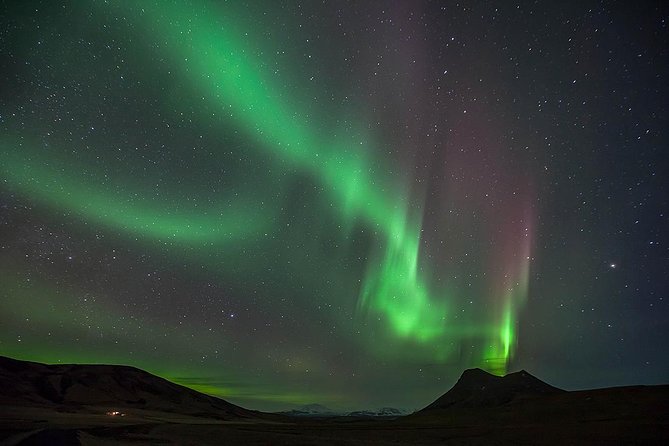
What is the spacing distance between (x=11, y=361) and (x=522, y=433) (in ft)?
584

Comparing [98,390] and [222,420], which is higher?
[222,420]

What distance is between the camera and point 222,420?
122062 millimetres

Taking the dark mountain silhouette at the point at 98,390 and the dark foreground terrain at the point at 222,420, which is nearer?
the dark foreground terrain at the point at 222,420

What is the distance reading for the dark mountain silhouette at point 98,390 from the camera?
132250 mm

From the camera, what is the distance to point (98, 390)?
15462 cm

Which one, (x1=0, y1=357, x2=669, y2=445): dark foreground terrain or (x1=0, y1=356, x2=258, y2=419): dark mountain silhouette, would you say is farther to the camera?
(x1=0, y1=356, x2=258, y2=419): dark mountain silhouette

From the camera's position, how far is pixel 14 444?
3200 cm

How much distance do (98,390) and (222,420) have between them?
60.6 meters

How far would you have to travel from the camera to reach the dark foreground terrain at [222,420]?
160 ft

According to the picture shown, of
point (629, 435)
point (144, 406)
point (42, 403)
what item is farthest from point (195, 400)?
point (629, 435)

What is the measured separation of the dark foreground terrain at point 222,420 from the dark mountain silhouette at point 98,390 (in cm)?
36

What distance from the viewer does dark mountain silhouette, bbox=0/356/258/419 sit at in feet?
434

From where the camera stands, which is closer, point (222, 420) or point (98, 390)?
point (222, 420)

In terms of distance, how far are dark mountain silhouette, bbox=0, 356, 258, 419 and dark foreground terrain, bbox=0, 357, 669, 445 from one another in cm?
36
